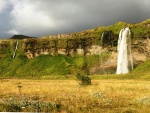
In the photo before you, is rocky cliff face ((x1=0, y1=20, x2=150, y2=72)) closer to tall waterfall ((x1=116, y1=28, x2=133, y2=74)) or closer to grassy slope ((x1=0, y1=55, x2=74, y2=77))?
tall waterfall ((x1=116, y1=28, x2=133, y2=74))

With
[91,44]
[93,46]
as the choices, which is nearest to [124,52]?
[93,46]

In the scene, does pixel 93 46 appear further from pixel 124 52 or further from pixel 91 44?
pixel 124 52

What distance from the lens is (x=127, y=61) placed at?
443 ft

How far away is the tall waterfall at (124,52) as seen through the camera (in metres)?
134

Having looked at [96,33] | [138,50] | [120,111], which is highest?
[96,33]

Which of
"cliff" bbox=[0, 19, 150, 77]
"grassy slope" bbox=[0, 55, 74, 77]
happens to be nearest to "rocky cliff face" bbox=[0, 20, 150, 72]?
"cliff" bbox=[0, 19, 150, 77]

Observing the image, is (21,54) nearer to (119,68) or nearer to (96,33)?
(96,33)

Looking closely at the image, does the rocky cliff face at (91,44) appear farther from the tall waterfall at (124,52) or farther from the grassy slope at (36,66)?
the grassy slope at (36,66)

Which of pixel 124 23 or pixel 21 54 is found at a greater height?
pixel 124 23

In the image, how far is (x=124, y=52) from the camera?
451 feet

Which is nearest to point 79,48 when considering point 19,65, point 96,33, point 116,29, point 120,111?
point 96,33

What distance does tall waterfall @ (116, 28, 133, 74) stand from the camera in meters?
134

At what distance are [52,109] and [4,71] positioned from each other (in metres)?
145

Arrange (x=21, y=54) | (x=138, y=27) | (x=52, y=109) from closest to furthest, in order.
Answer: (x=52, y=109) < (x=138, y=27) < (x=21, y=54)
